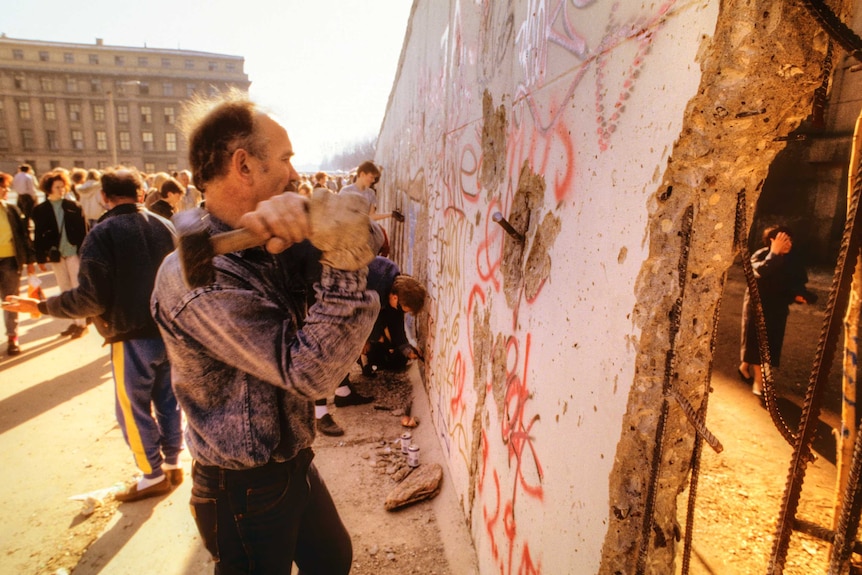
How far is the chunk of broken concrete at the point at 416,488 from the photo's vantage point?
316cm

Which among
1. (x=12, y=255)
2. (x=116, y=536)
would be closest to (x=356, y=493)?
(x=116, y=536)

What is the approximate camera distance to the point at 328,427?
159 inches

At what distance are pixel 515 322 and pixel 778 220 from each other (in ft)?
39.6

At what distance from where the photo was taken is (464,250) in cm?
297

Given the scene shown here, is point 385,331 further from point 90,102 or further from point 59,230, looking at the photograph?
point 90,102

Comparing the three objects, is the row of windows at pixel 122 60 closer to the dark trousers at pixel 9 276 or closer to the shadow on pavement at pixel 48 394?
the dark trousers at pixel 9 276

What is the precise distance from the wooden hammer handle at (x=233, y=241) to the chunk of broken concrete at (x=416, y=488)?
8.43ft

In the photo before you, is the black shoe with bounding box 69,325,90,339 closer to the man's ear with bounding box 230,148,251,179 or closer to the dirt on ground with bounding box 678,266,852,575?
the man's ear with bounding box 230,148,251,179

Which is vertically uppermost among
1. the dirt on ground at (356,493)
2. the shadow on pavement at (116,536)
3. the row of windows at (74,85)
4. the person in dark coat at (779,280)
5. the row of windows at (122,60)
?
the row of windows at (122,60)

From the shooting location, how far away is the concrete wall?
90cm

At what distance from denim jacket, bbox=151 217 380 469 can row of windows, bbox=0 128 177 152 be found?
6224 centimetres

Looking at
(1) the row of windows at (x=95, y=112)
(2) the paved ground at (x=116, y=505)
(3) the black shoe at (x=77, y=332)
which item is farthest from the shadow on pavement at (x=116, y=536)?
(1) the row of windows at (x=95, y=112)

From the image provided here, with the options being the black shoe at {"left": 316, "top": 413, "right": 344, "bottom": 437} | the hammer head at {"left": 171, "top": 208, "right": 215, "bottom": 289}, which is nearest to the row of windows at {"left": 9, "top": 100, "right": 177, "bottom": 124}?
the black shoe at {"left": 316, "top": 413, "right": 344, "bottom": 437}

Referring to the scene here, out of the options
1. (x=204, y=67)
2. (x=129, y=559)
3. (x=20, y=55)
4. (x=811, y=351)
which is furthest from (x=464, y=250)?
(x=20, y=55)
